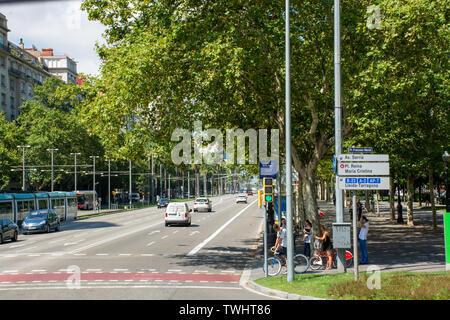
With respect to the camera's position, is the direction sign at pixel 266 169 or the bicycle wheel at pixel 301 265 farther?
the direction sign at pixel 266 169

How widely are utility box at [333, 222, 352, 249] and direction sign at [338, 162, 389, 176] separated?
1.63 metres

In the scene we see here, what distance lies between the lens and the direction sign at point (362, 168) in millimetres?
13953

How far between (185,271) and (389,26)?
35.7 ft

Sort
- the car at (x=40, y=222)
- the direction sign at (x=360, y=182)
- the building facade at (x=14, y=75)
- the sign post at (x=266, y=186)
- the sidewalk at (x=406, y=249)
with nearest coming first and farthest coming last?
1. the direction sign at (x=360, y=182)
2. the sign post at (x=266, y=186)
3. the sidewalk at (x=406, y=249)
4. the car at (x=40, y=222)
5. the building facade at (x=14, y=75)

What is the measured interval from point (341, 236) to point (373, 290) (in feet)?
11.7

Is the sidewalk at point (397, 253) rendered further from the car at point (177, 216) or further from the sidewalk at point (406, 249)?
the car at point (177, 216)

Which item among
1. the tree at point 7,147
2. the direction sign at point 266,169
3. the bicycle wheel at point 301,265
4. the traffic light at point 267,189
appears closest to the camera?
the traffic light at point 267,189

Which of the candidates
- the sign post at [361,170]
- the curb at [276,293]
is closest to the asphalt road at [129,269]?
the curb at [276,293]

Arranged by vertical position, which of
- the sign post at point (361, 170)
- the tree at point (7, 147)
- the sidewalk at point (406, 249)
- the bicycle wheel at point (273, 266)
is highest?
the tree at point (7, 147)

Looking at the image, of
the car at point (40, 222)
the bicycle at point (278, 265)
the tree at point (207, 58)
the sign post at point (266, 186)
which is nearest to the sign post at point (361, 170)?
the sign post at point (266, 186)

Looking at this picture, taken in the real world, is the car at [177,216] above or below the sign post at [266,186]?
below

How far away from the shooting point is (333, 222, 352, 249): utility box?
14.9 meters

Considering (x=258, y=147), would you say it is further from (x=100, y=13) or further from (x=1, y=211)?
(x=1, y=211)

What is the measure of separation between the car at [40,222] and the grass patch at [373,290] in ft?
85.3
